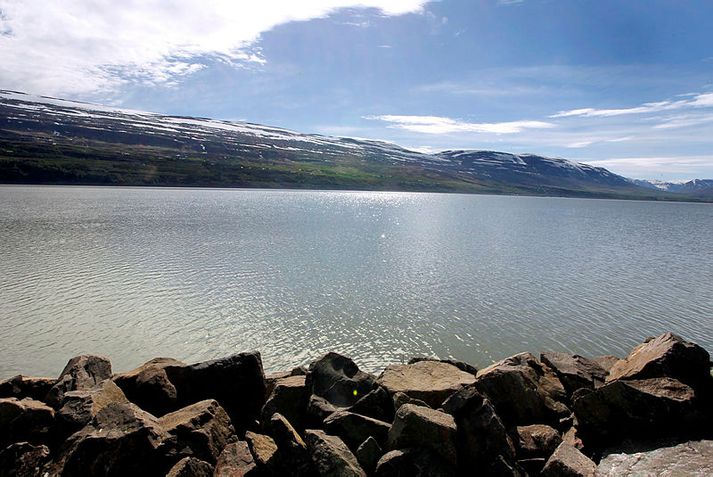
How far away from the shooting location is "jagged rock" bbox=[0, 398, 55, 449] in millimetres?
10891

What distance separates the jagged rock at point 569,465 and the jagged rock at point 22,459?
1139cm

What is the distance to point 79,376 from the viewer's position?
13.4m

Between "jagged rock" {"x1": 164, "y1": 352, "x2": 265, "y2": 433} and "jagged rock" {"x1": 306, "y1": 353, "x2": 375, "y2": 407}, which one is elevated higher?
"jagged rock" {"x1": 306, "y1": 353, "x2": 375, "y2": 407}

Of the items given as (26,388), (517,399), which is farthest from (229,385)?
(517,399)

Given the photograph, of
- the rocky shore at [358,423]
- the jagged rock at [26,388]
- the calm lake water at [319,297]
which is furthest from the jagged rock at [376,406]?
the jagged rock at [26,388]

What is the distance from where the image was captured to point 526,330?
27.4 meters

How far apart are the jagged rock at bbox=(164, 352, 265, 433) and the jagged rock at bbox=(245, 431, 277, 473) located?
2.62m

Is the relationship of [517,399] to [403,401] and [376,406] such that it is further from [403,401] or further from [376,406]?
[376,406]

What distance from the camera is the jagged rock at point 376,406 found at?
11680 millimetres

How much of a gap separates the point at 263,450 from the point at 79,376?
733cm

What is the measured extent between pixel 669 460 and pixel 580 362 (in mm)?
7477

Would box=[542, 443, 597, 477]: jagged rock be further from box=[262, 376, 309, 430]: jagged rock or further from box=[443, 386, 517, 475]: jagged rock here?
box=[262, 376, 309, 430]: jagged rock

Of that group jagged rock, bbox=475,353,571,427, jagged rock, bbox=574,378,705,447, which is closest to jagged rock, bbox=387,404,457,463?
jagged rock, bbox=475,353,571,427

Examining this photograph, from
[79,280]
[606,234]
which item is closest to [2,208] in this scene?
[79,280]
